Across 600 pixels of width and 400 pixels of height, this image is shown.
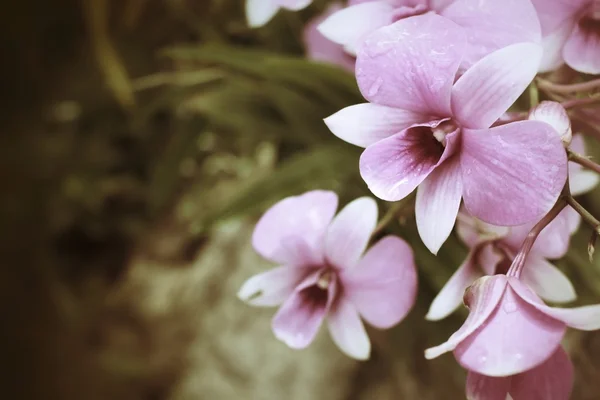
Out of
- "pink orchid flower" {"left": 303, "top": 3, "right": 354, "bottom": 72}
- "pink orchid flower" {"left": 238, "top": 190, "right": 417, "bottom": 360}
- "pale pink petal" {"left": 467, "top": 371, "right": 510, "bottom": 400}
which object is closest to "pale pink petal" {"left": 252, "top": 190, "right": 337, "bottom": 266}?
"pink orchid flower" {"left": 238, "top": 190, "right": 417, "bottom": 360}

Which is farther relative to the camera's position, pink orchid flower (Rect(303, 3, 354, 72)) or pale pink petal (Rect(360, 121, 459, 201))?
pink orchid flower (Rect(303, 3, 354, 72))

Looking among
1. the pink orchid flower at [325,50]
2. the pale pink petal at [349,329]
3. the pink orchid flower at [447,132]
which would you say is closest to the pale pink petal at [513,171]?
the pink orchid flower at [447,132]

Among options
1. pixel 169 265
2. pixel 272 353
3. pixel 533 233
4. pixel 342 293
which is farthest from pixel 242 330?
pixel 533 233

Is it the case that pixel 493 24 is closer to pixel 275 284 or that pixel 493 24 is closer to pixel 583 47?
pixel 583 47

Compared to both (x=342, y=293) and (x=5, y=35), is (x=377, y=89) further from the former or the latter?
(x=5, y=35)

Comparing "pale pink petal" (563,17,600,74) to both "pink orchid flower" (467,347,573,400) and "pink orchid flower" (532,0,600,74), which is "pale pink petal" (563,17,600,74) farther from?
"pink orchid flower" (467,347,573,400)

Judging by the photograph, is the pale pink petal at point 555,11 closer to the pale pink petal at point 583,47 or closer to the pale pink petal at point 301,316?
the pale pink petal at point 583,47
